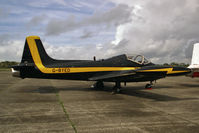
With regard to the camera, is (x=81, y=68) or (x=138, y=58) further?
(x=138, y=58)

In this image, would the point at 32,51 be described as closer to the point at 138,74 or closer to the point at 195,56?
the point at 138,74

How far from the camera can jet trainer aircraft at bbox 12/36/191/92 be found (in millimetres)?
10617

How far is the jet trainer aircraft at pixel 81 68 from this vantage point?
10.6 meters

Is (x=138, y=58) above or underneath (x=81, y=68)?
above

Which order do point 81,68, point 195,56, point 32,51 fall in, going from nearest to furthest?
point 32,51 → point 81,68 → point 195,56

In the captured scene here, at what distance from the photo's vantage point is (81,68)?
11500 mm

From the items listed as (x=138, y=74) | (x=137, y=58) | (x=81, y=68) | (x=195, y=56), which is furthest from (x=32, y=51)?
(x=195, y=56)

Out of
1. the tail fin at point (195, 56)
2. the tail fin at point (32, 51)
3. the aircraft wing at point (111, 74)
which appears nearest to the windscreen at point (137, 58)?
the aircraft wing at point (111, 74)

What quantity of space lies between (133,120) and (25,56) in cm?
864

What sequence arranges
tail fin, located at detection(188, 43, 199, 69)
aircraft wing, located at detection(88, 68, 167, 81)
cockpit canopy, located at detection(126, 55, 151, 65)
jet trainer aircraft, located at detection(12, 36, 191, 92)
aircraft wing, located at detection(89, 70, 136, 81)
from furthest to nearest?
1. tail fin, located at detection(188, 43, 199, 69)
2. cockpit canopy, located at detection(126, 55, 151, 65)
3. jet trainer aircraft, located at detection(12, 36, 191, 92)
4. aircraft wing, located at detection(89, 70, 136, 81)
5. aircraft wing, located at detection(88, 68, 167, 81)

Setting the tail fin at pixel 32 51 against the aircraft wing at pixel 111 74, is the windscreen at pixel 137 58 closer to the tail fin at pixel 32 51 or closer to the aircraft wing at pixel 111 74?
the aircraft wing at pixel 111 74

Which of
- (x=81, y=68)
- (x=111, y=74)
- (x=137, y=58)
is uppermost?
(x=137, y=58)

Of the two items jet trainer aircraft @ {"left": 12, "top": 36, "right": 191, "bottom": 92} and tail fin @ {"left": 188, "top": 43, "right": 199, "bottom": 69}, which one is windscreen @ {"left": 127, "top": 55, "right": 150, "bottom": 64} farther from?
tail fin @ {"left": 188, "top": 43, "right": 199, "bottom": 69}

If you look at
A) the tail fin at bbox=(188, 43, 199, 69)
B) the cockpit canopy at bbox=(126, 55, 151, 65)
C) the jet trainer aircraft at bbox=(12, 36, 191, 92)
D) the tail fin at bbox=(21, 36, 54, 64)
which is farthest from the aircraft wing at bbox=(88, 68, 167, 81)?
the tail fin at bbox=(188, 43, 199, 69)
